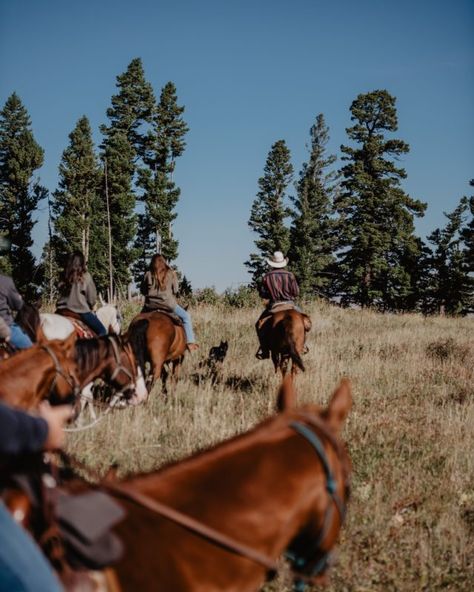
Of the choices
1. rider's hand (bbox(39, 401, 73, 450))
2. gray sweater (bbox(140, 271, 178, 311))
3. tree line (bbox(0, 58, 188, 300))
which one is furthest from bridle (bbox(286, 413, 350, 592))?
tree line (bbox(0, 58, 188, 300))

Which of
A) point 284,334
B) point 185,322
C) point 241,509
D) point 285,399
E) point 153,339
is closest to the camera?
point 241,509

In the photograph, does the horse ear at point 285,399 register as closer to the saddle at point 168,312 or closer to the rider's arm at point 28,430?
the rider's arm at point 28,430

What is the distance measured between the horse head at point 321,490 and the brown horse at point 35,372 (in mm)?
3083

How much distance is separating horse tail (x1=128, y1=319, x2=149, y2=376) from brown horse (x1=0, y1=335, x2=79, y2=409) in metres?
3.01

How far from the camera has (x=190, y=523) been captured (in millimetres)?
1674

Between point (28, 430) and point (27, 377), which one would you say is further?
point (27, 377)

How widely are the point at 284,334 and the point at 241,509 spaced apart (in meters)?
6.99

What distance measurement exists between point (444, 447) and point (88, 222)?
36.7m

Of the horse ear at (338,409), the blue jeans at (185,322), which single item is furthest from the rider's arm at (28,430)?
the blue jeans at (185,322)

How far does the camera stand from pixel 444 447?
618 cm

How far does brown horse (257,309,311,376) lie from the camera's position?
8.68 m

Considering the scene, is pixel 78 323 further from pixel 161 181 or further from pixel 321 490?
pixel 161 181

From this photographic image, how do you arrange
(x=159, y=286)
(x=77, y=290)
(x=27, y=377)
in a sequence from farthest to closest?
1. (x=159, y=286)
2. (x=77, y=290)
3. (x=27, y=377)

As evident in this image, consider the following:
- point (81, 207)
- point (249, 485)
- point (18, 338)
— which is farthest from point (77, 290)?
point (81, 207)
